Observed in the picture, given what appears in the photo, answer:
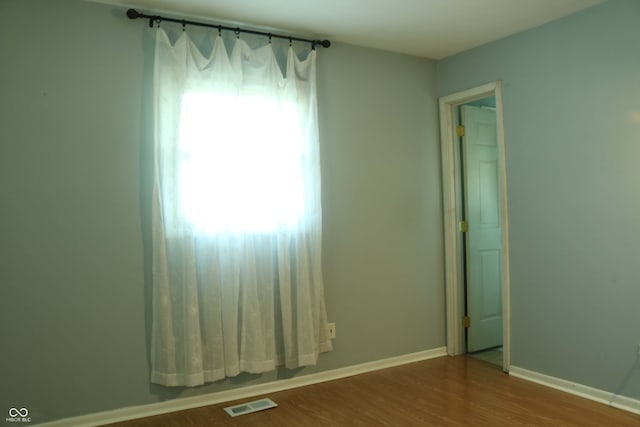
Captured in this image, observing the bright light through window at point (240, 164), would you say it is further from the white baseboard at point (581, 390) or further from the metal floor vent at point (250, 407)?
the white baseboard at point (581, 390)

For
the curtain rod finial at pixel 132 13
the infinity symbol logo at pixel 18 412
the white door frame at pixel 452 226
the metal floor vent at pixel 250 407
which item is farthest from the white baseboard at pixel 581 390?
the curtain rod finial at pixel 132 13

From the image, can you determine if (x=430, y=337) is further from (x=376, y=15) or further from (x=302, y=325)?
(x=376, y=15)

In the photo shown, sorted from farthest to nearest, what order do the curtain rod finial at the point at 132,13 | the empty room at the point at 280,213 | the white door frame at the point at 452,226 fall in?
1. the white door frame at the point at 452,226
2. the curtain rod finial at the point at 132,13
3. the empty room at the point at 280,213

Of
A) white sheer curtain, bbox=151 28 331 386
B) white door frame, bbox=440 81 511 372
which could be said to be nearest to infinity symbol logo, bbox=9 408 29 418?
white sheer curtain, bbox=151 28 331 386

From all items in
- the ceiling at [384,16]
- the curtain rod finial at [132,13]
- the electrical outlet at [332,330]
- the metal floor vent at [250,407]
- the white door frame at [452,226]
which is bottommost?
the metal floor vent at [250,407]

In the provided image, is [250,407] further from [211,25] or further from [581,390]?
[211,25]

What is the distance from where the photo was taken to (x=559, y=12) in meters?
3.12

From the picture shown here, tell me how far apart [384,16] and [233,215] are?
5.39 feet

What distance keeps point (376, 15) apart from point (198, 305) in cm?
219

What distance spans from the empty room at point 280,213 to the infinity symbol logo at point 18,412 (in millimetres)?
14

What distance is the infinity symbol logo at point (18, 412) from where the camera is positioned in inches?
102

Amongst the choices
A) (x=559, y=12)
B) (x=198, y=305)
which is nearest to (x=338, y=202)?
(x=198, y=305)

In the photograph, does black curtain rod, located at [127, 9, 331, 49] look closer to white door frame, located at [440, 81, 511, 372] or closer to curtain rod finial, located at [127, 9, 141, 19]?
curtain rod finial, located at [127, 9, 141, 19]

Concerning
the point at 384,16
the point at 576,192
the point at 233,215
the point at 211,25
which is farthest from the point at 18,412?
the point at 576,192
